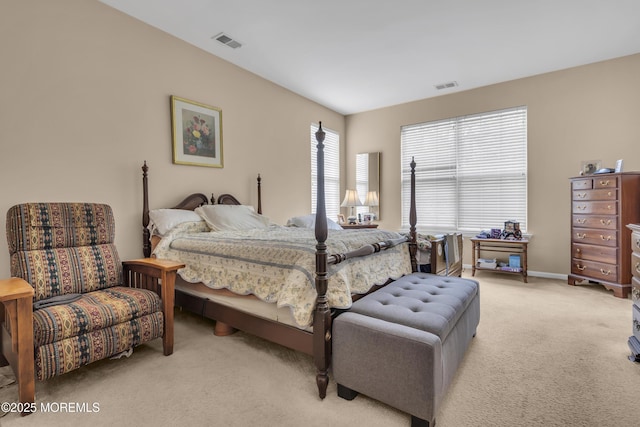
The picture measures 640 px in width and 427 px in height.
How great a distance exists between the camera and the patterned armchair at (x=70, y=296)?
1.66 m

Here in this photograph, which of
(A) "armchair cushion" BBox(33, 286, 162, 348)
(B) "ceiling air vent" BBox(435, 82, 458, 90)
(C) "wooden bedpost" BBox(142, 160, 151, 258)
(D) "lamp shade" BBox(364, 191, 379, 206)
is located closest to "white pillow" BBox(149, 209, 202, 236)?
(C) "wooden bedpost" BBox(142, 160, 151, 258)

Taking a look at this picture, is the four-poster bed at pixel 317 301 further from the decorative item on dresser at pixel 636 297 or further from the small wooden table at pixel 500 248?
the small wooden table at pixel 500 248

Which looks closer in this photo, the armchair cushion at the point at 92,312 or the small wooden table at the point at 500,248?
the armchair cushion at the point at 92,312

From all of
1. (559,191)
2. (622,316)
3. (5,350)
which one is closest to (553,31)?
(559,191)

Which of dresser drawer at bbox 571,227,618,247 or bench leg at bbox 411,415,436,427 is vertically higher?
dresser drawer at bbox 571,227,618,247

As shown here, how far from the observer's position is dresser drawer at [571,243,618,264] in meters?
3.58

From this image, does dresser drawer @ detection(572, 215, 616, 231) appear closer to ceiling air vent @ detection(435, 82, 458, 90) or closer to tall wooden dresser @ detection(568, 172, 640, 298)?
→ tall wooden dresser @ detection(568, 172, 640, 298)

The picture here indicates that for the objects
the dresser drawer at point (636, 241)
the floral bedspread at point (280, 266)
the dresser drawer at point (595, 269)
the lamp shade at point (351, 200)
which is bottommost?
the dresser drawer at point (595, 269)

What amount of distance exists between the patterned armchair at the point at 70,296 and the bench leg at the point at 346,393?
1295mm

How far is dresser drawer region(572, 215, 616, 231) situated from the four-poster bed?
85.9 inches

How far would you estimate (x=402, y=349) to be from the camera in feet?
5.08

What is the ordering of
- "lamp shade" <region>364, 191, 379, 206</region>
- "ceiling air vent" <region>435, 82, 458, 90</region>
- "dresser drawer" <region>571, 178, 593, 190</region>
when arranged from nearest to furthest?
"dresser drawer" <region>571, 178, 593, 190</region>
"ceiling air vent" <region>435, 82, 458, 90</region>
"lamp shade" <region>364, 191, 379, 206</region>

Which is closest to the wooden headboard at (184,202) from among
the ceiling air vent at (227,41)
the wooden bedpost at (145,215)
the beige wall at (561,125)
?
the wooden bedpost at (145,215)

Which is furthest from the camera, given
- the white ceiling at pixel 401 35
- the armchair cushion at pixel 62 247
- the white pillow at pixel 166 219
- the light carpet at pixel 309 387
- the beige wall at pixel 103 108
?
the white pillow at pixel 166 219
